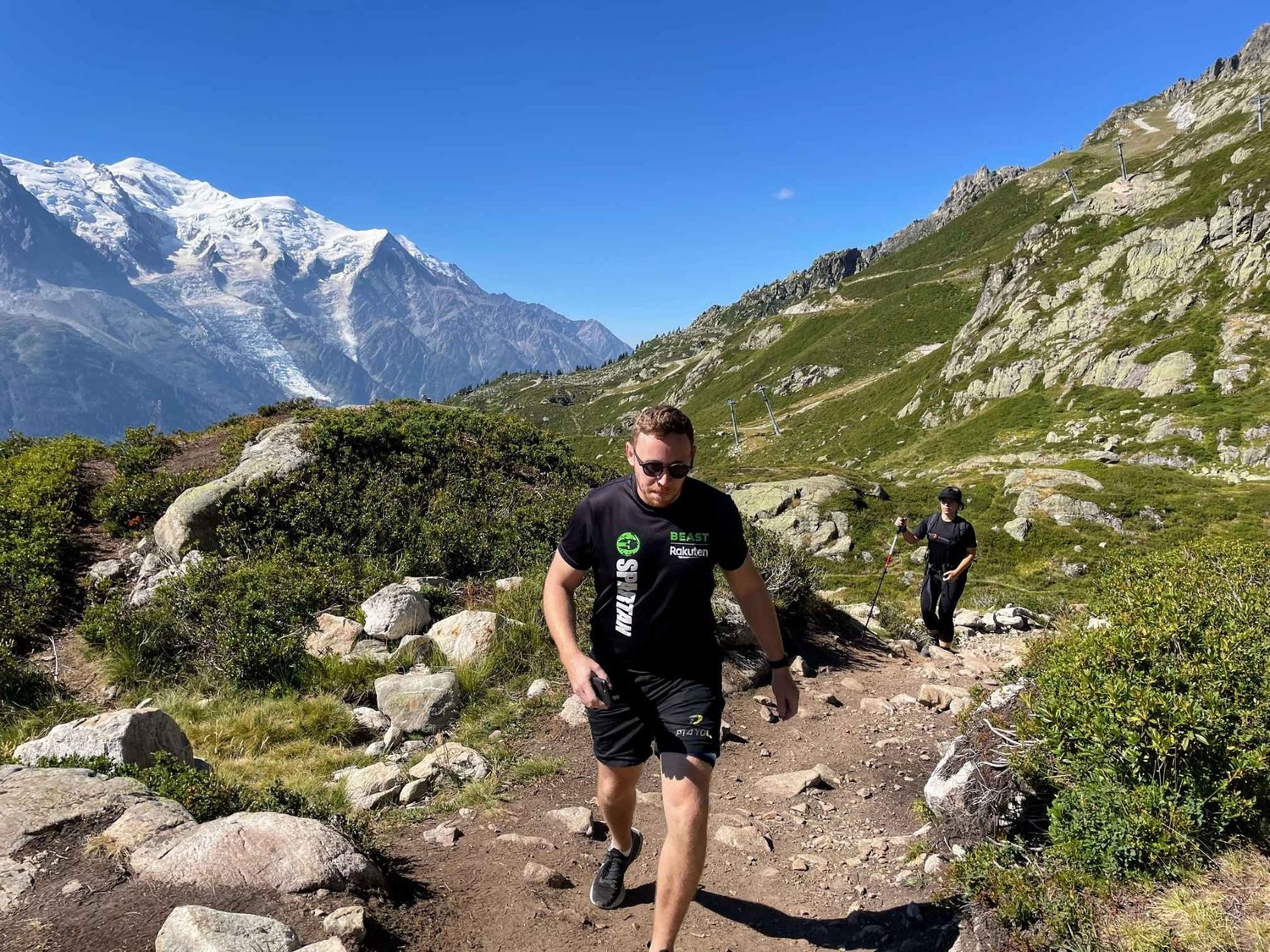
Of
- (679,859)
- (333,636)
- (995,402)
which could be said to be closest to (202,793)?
(679,859)

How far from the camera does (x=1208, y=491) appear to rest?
24812 millimetres

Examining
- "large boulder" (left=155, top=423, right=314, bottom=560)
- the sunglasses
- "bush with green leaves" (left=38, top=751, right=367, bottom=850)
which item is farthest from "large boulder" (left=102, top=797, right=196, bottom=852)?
"large boulder" (left=155, top=423, right=314, bottom=560)

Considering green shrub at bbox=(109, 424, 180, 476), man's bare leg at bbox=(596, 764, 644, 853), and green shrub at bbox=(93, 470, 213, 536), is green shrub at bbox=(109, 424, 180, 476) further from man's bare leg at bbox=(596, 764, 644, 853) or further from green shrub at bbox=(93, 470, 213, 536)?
man's bare leg at bbox=(596, 764, 644, 853)

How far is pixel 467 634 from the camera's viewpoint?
9.12m

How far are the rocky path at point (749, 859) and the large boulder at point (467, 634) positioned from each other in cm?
179

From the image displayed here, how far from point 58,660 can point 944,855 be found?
11.5 meters

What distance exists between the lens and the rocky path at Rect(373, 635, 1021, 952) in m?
4.34

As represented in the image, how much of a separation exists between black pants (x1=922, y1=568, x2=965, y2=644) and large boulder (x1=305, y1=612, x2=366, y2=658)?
975 centimetres

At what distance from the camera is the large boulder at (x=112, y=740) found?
5.25 meters

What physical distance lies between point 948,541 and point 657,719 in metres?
9.05

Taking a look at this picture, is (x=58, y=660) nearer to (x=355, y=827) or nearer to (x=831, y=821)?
(x=355, y=827)

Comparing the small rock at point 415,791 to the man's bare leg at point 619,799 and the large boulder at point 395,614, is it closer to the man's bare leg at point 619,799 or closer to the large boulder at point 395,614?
the man's bare leg at point 619,799

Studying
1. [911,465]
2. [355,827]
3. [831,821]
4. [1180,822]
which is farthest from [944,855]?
[911,465]

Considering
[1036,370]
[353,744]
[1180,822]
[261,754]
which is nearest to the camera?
[1180,822]
